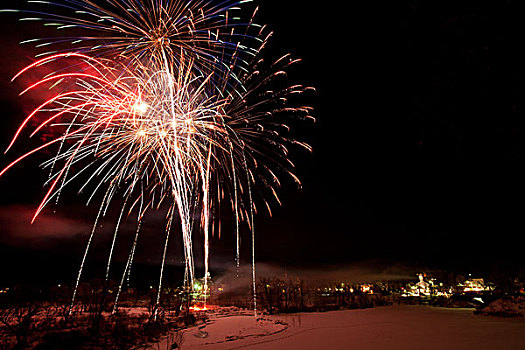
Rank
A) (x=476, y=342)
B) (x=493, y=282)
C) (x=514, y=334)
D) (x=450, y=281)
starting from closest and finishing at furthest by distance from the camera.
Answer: (x=476, y=342), (x=514, y=334), (x=493, y=282), (x=450, y=281)

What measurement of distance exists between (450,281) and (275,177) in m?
44.0

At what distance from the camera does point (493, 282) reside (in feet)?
109

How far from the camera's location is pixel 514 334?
405 inches

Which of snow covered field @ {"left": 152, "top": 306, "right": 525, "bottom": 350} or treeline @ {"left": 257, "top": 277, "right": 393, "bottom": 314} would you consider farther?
treeline @ {"left": 257, "top": 277, "right": 393, "bottom": 314}

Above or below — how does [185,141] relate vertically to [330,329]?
above

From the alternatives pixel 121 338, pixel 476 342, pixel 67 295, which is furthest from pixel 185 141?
pixel 67 295

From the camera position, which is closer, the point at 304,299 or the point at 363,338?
the point at 363,338

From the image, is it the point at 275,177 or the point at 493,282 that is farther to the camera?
the point at 493,282

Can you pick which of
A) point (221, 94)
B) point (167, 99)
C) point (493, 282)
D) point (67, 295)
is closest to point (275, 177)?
point (221, 94)

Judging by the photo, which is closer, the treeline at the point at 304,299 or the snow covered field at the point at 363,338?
the snow covered field at the point at 363,338

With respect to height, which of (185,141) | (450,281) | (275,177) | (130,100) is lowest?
(450,281)

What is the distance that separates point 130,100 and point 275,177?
678cm

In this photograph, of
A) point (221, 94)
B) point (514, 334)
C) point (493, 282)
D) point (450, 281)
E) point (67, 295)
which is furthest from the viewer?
point (450, 281)

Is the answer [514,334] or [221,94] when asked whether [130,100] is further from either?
[514,334]
